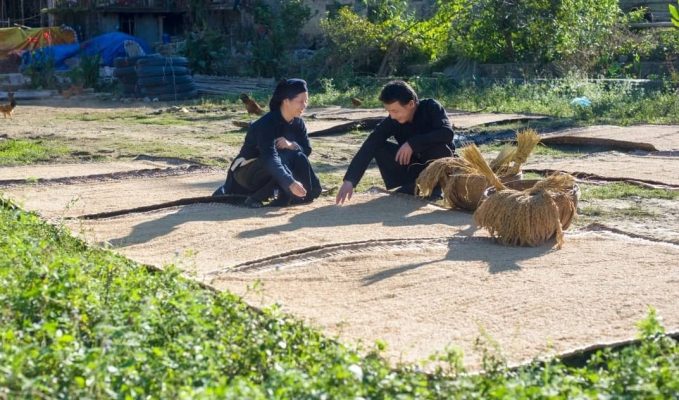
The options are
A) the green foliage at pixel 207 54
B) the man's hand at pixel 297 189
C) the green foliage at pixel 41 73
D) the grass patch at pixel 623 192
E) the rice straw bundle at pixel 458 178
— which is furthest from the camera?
the green foliage at pixel 207 54

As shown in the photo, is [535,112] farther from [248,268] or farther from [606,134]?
[248,268]

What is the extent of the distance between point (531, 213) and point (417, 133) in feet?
6.52

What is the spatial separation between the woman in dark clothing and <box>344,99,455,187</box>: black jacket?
15.0 inches

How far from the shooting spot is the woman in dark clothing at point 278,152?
7.79 metres

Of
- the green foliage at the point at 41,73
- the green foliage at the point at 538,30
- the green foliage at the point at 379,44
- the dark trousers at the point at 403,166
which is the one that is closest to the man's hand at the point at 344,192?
the dark trousers at the point at 403,166

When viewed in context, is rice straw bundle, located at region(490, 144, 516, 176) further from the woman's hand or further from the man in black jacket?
the woman's hand

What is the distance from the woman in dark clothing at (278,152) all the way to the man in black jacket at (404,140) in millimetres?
361

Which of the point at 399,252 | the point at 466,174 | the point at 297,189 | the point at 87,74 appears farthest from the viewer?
the point at 87,74

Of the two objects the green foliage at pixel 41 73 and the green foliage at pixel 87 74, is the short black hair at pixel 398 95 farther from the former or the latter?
the green foliage at pixel 41 73

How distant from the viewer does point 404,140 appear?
26.8 feet

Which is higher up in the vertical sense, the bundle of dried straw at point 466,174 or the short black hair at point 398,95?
the short black hair at point 398,95

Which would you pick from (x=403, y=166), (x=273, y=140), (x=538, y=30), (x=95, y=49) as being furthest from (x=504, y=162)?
(x=95, y=49)

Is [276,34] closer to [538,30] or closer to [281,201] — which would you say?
[538,30]

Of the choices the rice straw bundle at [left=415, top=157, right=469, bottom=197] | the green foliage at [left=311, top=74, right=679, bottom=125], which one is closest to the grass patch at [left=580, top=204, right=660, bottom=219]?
the rice straw bundle at [left=415, top=157, right=469, bottom=197]
